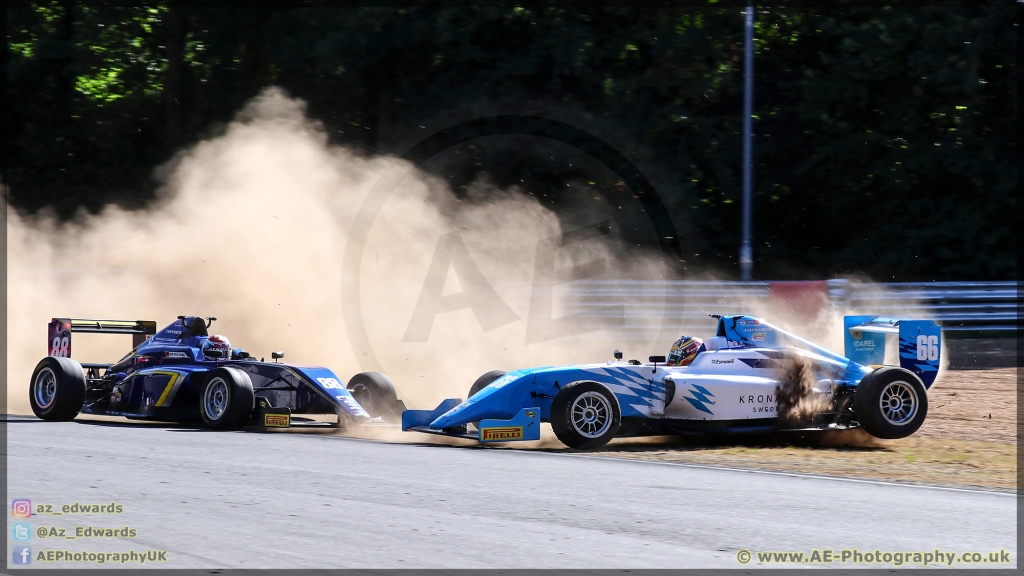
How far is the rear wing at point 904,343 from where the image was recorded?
39.8ft

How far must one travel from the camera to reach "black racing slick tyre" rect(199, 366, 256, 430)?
12359 millimetres

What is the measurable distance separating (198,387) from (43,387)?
219cm

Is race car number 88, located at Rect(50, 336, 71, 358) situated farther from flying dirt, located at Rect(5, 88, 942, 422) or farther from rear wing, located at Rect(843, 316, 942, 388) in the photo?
rear wing, located at Rect(843, 316, 942, 388)

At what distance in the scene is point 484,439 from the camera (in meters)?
11.1

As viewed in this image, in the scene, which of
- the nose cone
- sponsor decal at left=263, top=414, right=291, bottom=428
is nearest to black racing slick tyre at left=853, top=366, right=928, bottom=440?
the nose cone

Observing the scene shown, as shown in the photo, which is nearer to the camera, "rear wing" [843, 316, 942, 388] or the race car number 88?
"rear wing" [843, 316, 942, 388]

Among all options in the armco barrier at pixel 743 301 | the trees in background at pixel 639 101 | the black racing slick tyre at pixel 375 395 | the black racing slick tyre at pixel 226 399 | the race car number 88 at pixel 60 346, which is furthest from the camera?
the trees in background at pixel 639 101

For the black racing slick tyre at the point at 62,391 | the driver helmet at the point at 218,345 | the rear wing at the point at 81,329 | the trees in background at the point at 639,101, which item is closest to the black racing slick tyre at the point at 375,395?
the driver helmet at the point at 218,345

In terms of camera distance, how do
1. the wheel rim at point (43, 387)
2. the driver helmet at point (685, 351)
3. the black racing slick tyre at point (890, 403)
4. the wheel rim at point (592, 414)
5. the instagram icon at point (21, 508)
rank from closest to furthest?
the instagram icon at point (21, 508), the wheel rim at point (592, 414), the black racing slick tyre at point (890, 403), the driver helmet at point (685, 351), the wheel rim at point (43, 387)

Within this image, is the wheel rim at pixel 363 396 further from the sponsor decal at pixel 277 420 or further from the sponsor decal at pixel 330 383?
the sponsor decal at pixel 277 420

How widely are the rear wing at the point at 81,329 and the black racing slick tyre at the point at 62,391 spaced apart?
76 cm

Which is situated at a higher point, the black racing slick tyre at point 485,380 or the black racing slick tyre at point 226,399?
the black racing slick tyre at point 485,380

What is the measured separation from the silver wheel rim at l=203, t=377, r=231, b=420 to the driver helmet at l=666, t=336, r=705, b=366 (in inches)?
188

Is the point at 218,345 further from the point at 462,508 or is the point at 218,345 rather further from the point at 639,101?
the point at 639,101
